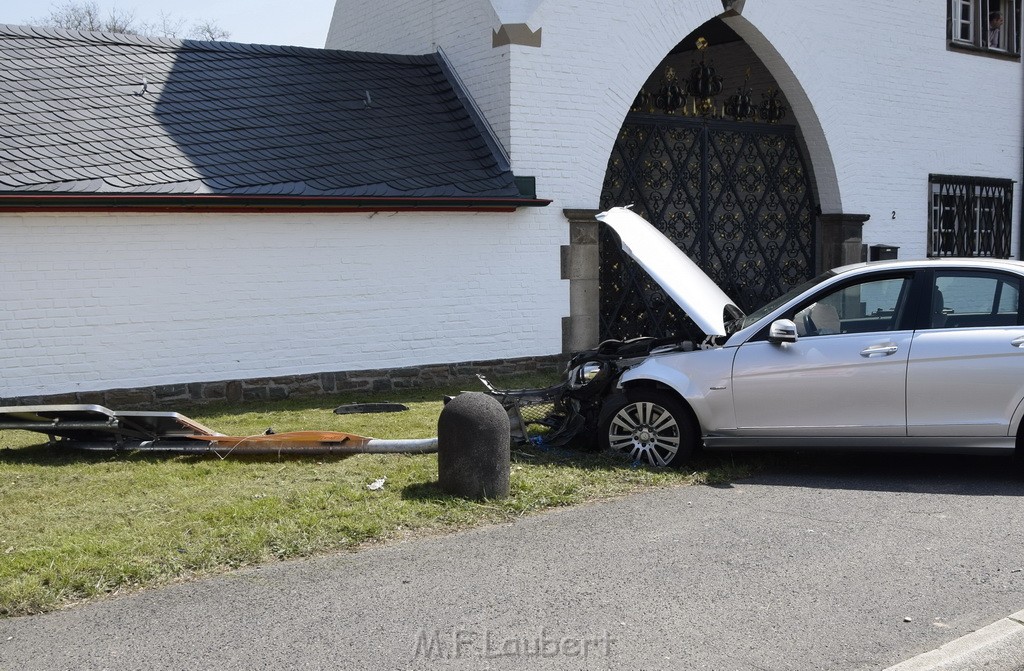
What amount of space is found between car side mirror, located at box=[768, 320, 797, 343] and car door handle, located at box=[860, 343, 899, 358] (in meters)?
0.47

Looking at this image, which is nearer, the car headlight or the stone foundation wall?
the car headlight

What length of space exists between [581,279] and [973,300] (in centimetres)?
645

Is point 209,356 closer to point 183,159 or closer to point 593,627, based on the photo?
point 183,159

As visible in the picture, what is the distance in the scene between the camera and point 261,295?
37.1 feet

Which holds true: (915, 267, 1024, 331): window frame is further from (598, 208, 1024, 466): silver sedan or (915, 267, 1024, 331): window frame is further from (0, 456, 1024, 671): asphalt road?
(0, 456, 1024, 671): asphalt road

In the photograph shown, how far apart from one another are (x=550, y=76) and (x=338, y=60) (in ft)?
9.64

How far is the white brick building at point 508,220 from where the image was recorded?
10484 millimetres

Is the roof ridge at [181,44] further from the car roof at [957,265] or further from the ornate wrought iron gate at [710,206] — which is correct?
the car roof at [957,265]

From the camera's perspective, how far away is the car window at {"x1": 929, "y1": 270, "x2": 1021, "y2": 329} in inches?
286

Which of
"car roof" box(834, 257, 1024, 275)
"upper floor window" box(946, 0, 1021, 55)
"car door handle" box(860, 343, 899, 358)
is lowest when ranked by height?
"car door handle" box(860, 343, 899, 358)

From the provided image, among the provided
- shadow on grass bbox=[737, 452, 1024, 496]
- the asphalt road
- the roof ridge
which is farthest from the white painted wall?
the asphalt road

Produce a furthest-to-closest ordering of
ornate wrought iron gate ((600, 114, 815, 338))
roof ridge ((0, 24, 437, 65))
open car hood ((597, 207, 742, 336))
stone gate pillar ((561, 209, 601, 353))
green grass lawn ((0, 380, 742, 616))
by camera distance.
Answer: ornate wrought iron gate ((600, 114, 815, 338)), stone gate pillar ((561, 209, 601, 353)), roof ridge ((0, 24, 437, 65)), open car hood ((597, 207, 742, 336)), green grass lawn ((0, 380, 742, 616))

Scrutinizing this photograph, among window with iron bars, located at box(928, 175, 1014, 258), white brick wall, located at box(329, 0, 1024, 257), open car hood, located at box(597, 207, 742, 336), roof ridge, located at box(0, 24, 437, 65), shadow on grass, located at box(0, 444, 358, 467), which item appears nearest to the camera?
open car hood, located at box(597, 207, 742, 336)

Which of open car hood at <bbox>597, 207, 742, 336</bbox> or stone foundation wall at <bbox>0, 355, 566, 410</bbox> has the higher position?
→ open car hood at <bbox>597, 207, 742, 336</bbox>
